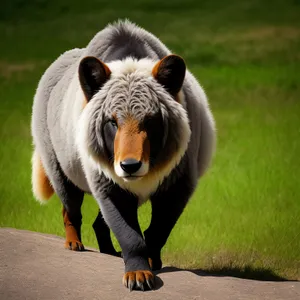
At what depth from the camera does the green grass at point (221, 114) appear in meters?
7.95

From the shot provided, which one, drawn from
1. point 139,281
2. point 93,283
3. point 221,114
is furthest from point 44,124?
point 221,114

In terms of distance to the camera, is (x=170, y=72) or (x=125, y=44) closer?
(x=170, y=72)

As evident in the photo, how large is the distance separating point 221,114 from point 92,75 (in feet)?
27.9

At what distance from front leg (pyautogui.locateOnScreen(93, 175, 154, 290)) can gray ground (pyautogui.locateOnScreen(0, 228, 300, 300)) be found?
0.11 metres

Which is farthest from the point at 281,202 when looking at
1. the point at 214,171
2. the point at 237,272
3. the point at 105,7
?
the point at 105,7

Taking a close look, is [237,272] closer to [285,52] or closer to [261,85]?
[261,85]

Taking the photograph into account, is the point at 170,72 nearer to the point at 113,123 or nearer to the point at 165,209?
the point at 113,123

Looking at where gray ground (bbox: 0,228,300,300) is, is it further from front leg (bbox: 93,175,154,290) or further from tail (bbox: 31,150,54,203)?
tail (bbox: 31,150,54,203)

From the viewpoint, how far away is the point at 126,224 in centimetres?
575

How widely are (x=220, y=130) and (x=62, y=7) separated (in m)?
12.2

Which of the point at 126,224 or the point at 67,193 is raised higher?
the point at 126,224

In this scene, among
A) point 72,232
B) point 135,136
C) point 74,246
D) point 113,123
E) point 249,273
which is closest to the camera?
point 135,136

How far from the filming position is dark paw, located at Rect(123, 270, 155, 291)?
5.38 metres

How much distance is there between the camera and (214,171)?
1068cm
